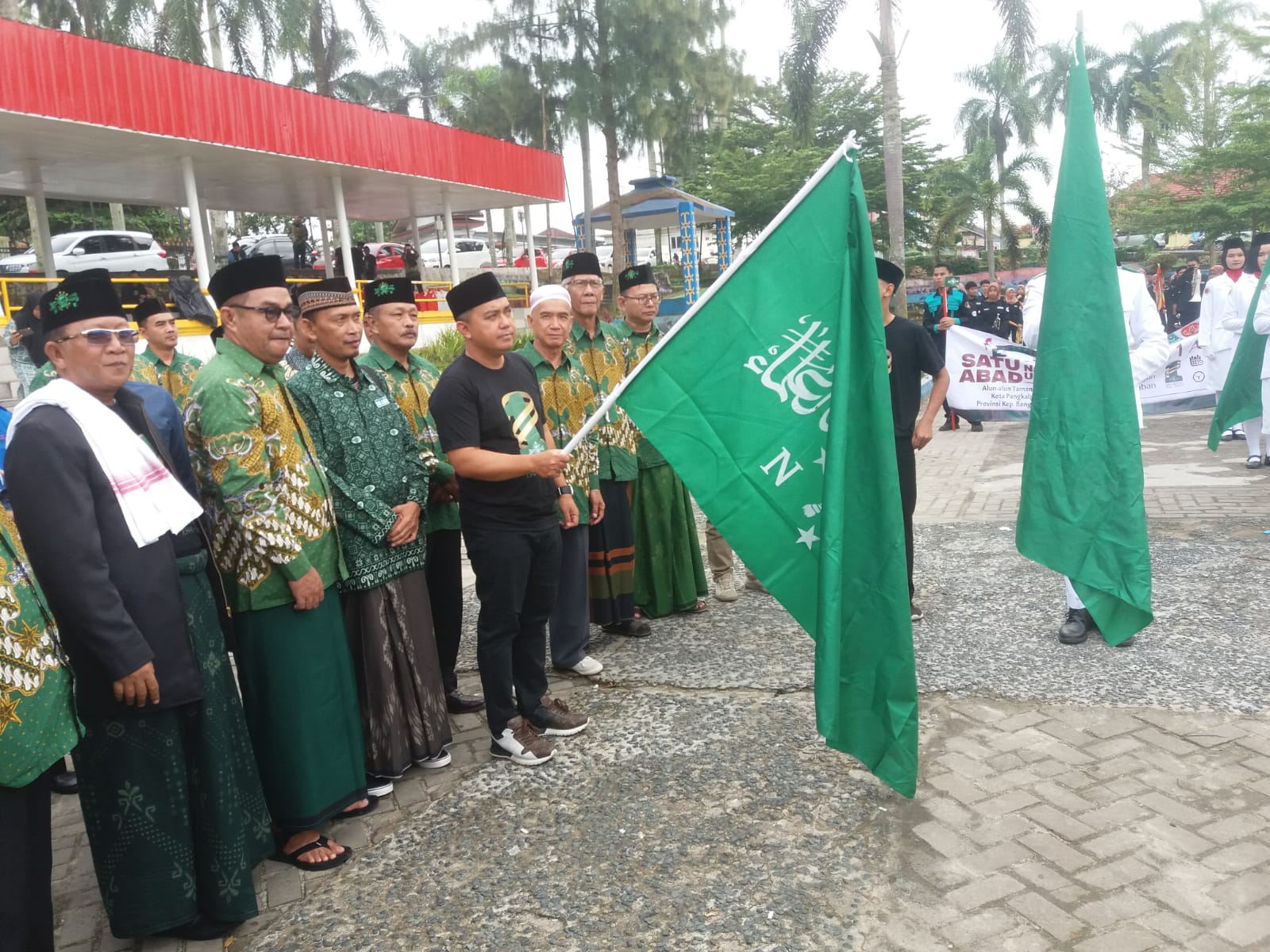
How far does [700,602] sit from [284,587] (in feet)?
10.0

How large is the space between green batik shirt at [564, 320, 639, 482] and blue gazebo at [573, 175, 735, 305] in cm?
2016

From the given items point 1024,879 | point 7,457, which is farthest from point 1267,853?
point 7,457

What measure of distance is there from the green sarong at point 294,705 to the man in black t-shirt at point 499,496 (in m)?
0.64

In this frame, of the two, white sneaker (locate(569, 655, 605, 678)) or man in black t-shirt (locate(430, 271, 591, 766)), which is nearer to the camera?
man in black t-shirt (locate(430, 271, 591, 766))

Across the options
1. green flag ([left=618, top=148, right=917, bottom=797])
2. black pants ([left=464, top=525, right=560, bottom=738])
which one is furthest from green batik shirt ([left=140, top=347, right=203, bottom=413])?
green flag ([left=618, top=148, right=917, bottom=797])

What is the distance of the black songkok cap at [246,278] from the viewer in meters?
3.29

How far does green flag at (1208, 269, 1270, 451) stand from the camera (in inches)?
270

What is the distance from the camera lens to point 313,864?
3.25 metres

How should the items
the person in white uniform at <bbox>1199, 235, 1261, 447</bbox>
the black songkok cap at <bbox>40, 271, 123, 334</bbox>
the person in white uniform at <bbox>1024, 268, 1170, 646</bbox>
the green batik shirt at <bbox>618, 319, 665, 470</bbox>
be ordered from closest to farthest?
the black songkok cap at <bbox>40, 271, 123, 334</bbox> < the person in white uniform at <bbox>1024, 268, 1170, 646</bbox> < the green batik shirt at <bbox>618, 319, 665, 470</bbox> < the person in white uniform at <bbox>1199, 235, 1261, 447</bbox>

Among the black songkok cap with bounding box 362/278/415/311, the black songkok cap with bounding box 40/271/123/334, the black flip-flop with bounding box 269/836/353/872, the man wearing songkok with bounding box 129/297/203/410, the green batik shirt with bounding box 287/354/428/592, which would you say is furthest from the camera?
the man wearing songkok with bounding box 129/297/203/410

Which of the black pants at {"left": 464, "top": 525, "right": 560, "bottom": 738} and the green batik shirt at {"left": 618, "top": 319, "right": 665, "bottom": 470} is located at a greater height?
the green batik shirt at {"left": 618, "top": 319, "right": 665, "bottom": 470}

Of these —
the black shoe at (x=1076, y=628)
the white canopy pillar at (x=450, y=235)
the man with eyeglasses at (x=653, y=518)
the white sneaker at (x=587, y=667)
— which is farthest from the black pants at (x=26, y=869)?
the white canopy pillar at (x=450, y=235)

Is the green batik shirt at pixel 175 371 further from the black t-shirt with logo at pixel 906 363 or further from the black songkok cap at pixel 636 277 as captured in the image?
the black t-shirt with logo at pixel 906 363

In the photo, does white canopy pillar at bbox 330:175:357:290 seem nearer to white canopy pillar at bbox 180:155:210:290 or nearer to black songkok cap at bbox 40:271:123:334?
white canopy pillar at bbox 180:155:210:290
